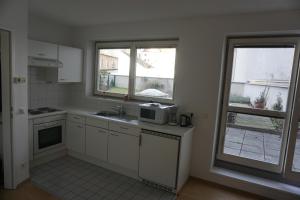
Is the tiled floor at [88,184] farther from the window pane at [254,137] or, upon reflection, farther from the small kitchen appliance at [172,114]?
the window pane at [254,137]

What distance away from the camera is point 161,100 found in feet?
11.5

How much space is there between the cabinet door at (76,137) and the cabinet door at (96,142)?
0.39 ft

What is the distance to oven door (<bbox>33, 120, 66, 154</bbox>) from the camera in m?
3.11

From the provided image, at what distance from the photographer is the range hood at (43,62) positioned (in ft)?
10.0

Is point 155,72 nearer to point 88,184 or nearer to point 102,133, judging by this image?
point 102,133

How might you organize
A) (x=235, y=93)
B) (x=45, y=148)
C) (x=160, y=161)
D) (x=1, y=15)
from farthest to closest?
(x=45, y=148) → (x=235, y=93) → (x=160, y=161) → (x=1, y=15)

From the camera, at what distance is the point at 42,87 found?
3682 millimetres

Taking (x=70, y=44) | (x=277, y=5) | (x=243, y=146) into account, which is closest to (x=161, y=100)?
(x=243, y=146)

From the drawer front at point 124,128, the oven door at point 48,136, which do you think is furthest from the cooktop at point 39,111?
the drawer front at point 124,128

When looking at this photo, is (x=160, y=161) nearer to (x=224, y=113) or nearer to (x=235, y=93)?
(x=224, y=113)

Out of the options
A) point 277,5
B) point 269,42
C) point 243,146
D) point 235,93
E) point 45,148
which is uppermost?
point 277,5

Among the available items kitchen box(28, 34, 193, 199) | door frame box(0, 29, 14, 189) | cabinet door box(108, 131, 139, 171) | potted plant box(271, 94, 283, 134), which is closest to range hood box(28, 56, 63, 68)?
kitchen box(28, 34, 193, 199)

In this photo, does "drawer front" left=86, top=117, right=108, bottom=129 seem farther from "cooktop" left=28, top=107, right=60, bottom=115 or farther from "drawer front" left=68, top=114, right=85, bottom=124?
"cooktop" left=28, top=107, right=60, bottom=115

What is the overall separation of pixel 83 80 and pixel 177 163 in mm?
2686
